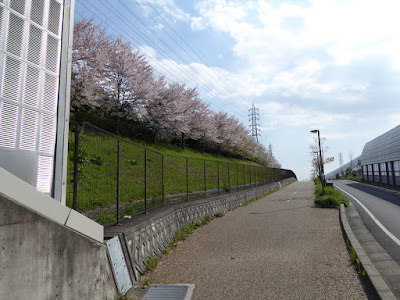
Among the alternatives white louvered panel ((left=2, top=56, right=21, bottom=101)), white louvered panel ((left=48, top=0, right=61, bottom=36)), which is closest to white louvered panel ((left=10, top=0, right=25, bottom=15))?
white louvered panel ((left=48, top=0, right=61, bottom=36))

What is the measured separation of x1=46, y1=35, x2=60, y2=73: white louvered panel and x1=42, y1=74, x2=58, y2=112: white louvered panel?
135mm

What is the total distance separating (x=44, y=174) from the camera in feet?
12.8

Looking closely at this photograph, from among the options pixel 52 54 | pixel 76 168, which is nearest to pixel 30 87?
pixel 52 54

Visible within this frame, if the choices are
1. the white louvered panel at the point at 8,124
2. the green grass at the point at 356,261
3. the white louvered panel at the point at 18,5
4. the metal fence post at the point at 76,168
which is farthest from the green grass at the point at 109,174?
the green grass at the point at 356,261

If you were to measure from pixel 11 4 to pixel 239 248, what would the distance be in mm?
6148

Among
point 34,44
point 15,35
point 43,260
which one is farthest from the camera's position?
point 34,44

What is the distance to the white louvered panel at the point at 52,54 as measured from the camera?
4.09 metres

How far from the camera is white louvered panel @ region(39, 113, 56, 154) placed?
389 centimetres

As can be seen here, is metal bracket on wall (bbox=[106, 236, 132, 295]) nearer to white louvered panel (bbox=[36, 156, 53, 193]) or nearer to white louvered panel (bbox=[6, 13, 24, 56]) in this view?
white louvered panel (bbox=[36, 156, 53, 193])

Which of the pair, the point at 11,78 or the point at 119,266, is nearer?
the point at 11,78

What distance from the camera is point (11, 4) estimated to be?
3.53 m

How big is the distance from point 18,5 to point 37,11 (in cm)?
33

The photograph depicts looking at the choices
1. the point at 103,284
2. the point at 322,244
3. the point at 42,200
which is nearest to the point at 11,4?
the point at 42,200

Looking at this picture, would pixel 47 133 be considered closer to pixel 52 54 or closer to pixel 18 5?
pixel 52 54
